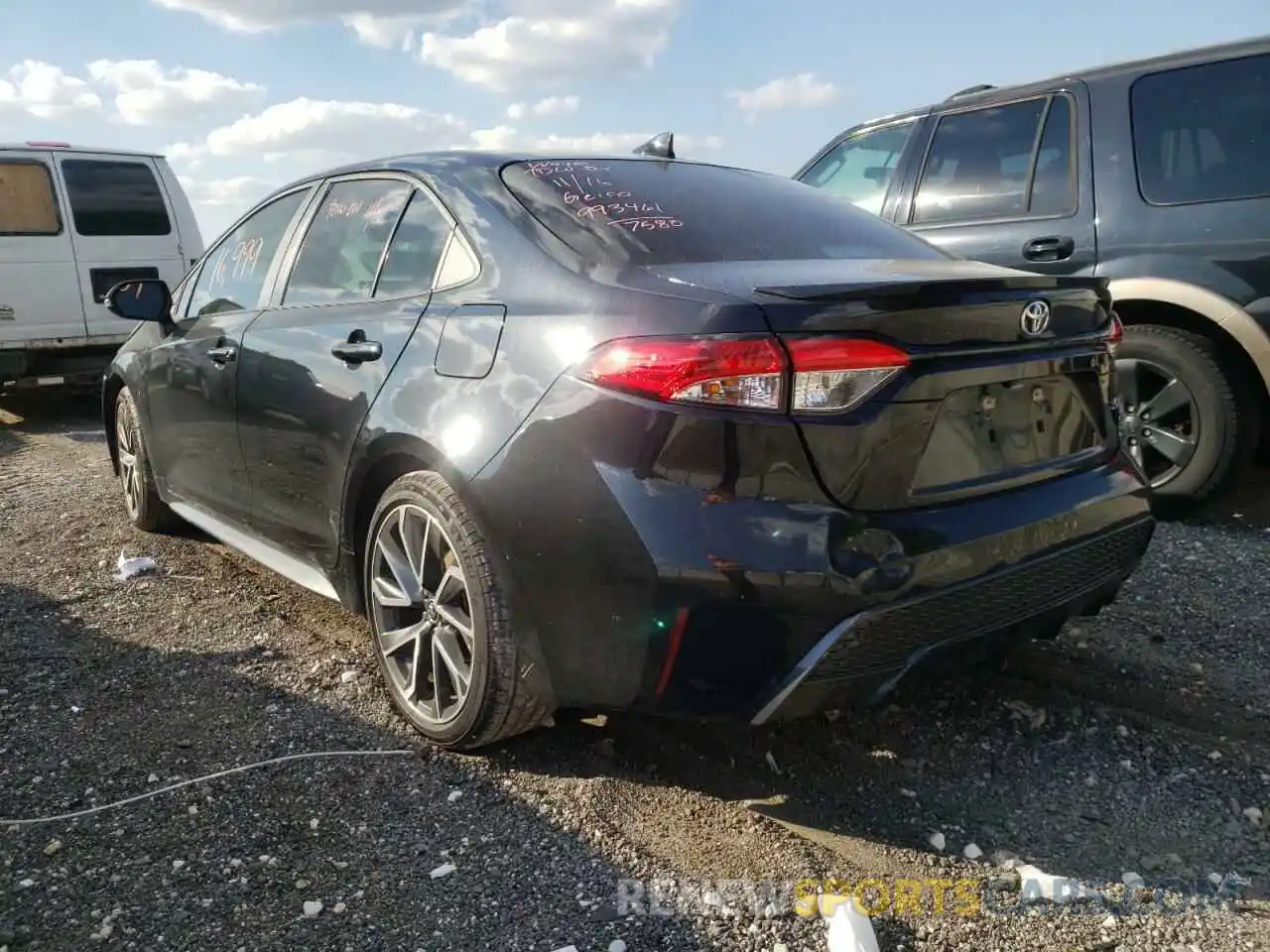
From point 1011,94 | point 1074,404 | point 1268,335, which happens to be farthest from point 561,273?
point 1011,94

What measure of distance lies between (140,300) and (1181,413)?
14.7 ft

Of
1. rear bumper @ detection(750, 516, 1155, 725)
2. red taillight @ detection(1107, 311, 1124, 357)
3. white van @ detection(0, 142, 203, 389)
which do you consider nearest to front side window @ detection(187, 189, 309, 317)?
rear bumper @ detection(750, 516, 1155, 725)

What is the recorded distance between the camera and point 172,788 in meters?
2.64

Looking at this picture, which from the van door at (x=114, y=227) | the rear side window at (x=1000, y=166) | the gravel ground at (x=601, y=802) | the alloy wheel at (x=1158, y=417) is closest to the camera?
the gravel ground at (x=601, y=802)

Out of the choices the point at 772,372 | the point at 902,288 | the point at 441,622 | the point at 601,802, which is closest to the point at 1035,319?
the point at 902,288

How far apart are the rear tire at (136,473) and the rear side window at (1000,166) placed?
387cm

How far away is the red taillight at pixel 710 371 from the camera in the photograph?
2129 millimetres

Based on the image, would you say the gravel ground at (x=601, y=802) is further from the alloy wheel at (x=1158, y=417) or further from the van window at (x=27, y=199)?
the van window at (x=27, y=199)

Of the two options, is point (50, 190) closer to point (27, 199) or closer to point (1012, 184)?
point (27, 199)

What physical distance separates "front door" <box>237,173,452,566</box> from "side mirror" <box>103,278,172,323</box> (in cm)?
95

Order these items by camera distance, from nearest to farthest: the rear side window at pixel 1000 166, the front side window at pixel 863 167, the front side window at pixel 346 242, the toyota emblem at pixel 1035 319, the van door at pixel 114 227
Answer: the toyota emblem at pixel 1035 319 < the front side window at pixel 346 242 < the rear side window at pixel 1000 166 < the front side window at pixel 863 167 < the van door at pixel 114 227

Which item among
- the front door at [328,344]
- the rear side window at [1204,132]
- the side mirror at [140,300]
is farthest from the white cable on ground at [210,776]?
the rear side window at [1204,132]

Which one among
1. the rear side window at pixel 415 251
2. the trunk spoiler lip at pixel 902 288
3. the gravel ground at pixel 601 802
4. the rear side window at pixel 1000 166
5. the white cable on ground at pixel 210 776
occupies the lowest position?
the gravel ground at pixel 601 802

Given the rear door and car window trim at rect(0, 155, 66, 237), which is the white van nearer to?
car window trim at rect(0, 155, 66, 237)
